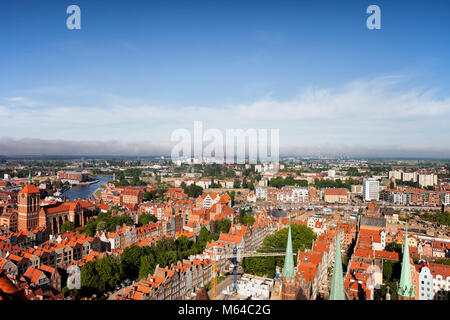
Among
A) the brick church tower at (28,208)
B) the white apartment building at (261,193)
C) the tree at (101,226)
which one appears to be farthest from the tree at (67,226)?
the white apartment building at (261,193)

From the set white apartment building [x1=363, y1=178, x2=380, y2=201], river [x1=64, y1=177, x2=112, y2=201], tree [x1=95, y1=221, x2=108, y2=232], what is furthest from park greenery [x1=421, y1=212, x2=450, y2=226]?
river [x1=64, y1=177, x2=112, y2=201]

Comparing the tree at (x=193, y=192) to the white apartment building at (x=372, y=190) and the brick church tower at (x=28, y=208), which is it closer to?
the brick church tower at (x=28, y=208)

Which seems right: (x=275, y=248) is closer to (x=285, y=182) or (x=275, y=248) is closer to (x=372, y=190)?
(x=372, y=190)

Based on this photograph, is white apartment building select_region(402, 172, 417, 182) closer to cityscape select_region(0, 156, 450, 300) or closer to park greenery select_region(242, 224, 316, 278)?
cityscape select_region(0, 156, 450, 300)

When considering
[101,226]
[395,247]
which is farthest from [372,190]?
[101,226]
